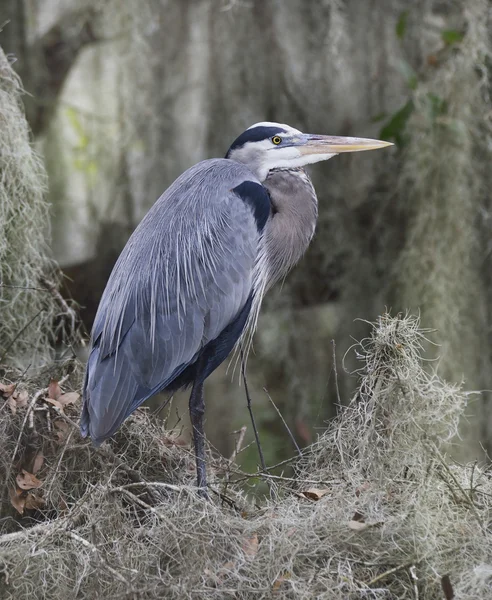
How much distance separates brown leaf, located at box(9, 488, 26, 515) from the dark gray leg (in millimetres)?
457

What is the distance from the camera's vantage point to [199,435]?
9.22 feet

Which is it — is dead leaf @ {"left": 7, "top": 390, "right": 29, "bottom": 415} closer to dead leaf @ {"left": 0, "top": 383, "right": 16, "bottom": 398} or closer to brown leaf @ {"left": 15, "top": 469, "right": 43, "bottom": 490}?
dead leaf @ {"left": 0, "top": 383, "right": 16, "bottom": 398}

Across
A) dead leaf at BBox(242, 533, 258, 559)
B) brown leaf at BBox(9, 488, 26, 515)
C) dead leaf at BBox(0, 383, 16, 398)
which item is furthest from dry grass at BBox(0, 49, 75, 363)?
dead leaf at BBox(242, 533, 258, 559)

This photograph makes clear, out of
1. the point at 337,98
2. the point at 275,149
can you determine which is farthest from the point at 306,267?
the point at 275,149

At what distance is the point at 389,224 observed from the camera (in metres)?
4.66

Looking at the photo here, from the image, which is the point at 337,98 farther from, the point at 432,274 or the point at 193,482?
the point at 193,482

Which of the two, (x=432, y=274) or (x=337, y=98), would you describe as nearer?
(x=432, y=274)

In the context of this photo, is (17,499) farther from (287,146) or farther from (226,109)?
(226,109)

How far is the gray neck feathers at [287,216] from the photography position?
10.3ft

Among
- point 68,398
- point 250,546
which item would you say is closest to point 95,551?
point 250,546

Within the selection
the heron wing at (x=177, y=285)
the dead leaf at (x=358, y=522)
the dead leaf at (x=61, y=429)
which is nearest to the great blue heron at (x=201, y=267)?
the heron wing at (x=177, y=285)

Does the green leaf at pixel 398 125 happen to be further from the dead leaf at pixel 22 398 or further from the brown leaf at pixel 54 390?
the dead leaf at pixel 22 398

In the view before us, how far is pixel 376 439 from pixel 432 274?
6.80 feet

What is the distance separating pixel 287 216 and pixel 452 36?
1.55 m
